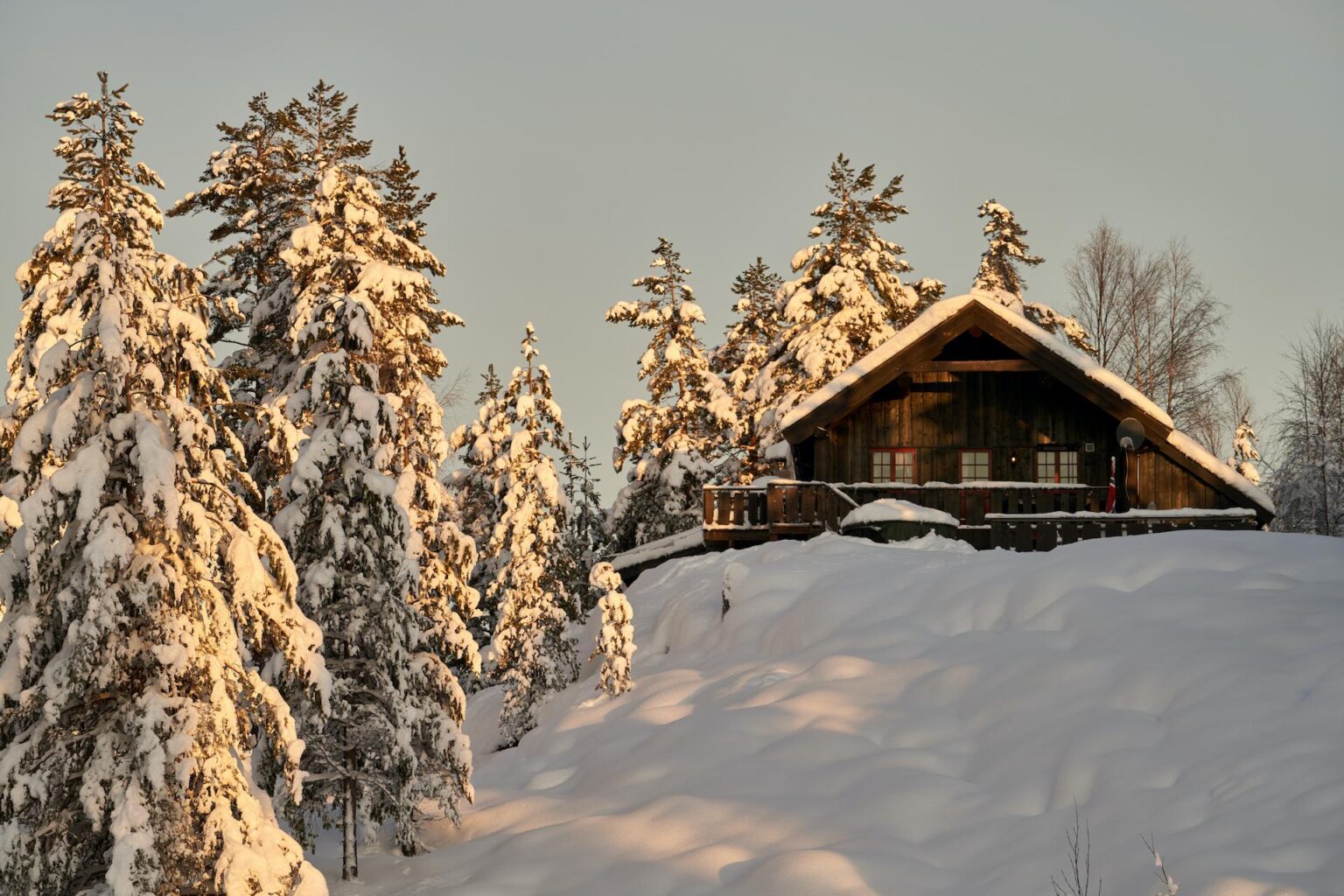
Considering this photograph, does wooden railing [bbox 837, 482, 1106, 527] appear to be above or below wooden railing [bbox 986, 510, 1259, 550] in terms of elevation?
above

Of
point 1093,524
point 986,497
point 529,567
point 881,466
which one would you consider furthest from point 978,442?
point 529,567

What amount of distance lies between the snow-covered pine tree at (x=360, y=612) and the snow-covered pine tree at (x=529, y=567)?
178 inches

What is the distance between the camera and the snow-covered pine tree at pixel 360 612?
1731 cm

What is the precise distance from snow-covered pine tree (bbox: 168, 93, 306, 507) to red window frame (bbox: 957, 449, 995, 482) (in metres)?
15.0

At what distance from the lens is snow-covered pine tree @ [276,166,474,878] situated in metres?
17.3

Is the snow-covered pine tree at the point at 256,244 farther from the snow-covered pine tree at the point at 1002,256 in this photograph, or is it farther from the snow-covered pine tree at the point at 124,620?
the snow-covered pine tree at the point at 1002,256

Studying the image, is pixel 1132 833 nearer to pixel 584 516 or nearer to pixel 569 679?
pixel 569 679

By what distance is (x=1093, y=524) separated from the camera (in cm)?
2550

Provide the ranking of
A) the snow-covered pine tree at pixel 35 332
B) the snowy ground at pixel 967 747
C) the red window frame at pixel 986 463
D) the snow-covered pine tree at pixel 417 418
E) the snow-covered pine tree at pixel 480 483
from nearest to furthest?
the snowy ground at pixel 967 747
the snow-covered pine tree at pixel 35 332
the snow-covered pine tree at pixel 417 418
the red window frame at pixel 986 463
the snow-covered pine tree at pixel 480 483

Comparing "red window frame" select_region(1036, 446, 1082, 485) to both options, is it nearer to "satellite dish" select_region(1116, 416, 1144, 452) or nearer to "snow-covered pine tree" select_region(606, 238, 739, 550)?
"satellite dish" select_region(1116, 416, 1144, 452)

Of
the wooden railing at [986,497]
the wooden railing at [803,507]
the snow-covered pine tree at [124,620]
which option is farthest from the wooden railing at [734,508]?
the snow-covered pine tree at [124,620]

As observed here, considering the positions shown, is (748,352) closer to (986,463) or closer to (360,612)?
(986,463)

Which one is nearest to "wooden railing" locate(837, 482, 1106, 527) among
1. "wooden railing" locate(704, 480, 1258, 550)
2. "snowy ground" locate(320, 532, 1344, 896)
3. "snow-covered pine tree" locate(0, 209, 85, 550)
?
"wooden railing" locate(704, 480, 1258, 550)

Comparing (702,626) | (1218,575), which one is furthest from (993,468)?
(1218,575)
